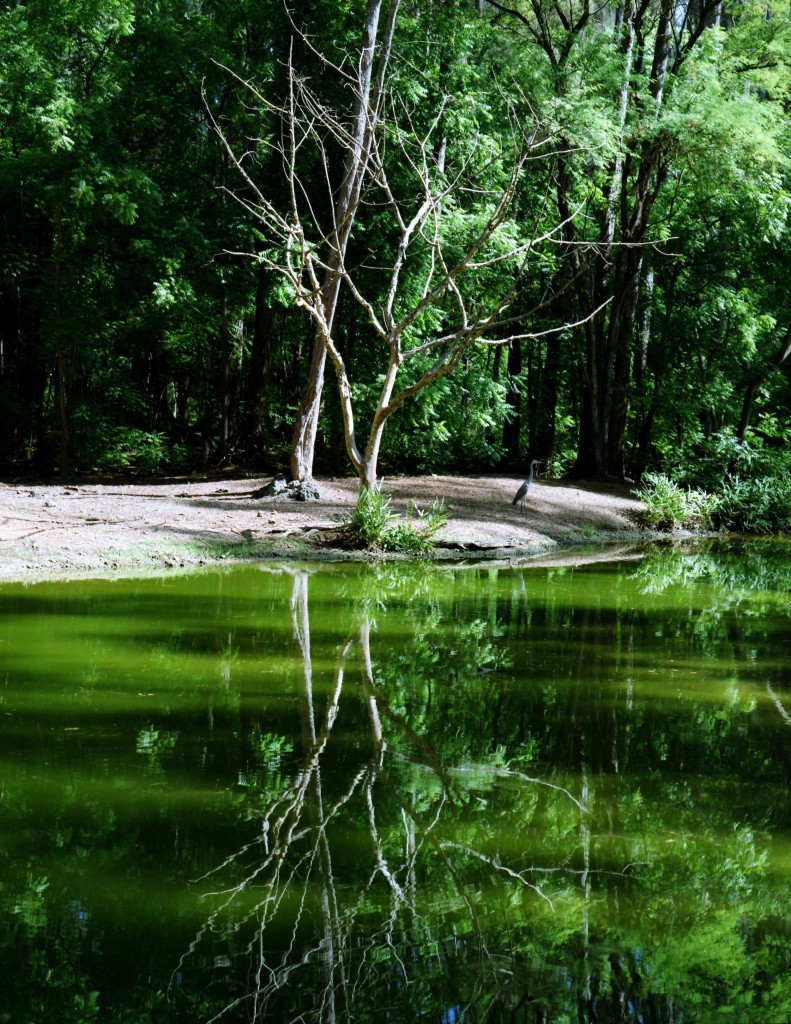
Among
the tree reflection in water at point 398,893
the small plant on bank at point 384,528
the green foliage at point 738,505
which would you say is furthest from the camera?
the green foliage at point 738,505

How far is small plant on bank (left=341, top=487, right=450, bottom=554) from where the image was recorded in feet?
39.6

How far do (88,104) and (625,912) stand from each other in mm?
15717

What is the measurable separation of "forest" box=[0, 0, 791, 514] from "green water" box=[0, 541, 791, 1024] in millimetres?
6493

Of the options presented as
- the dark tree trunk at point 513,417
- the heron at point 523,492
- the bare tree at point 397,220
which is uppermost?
the bare tree at point 397,220

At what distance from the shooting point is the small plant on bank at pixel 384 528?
1208cm

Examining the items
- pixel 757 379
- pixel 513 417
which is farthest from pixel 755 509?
pixel 513 417

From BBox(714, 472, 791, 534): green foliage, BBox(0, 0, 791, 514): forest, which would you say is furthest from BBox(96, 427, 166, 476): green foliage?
BBox(714, 472, 791, 534): green foliage

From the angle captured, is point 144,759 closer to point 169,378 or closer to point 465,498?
point 465,498

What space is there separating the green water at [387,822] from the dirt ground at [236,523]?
9.06 feet

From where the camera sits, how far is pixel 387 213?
17141 millimetres

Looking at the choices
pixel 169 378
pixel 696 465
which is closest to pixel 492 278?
pixel 696 465

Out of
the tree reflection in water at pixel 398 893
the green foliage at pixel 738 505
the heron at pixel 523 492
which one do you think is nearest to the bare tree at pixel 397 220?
the heron at pixel 523 492

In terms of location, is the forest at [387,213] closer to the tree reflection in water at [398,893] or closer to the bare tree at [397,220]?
the bare tree at [397,220]

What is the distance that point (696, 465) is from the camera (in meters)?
20.5
